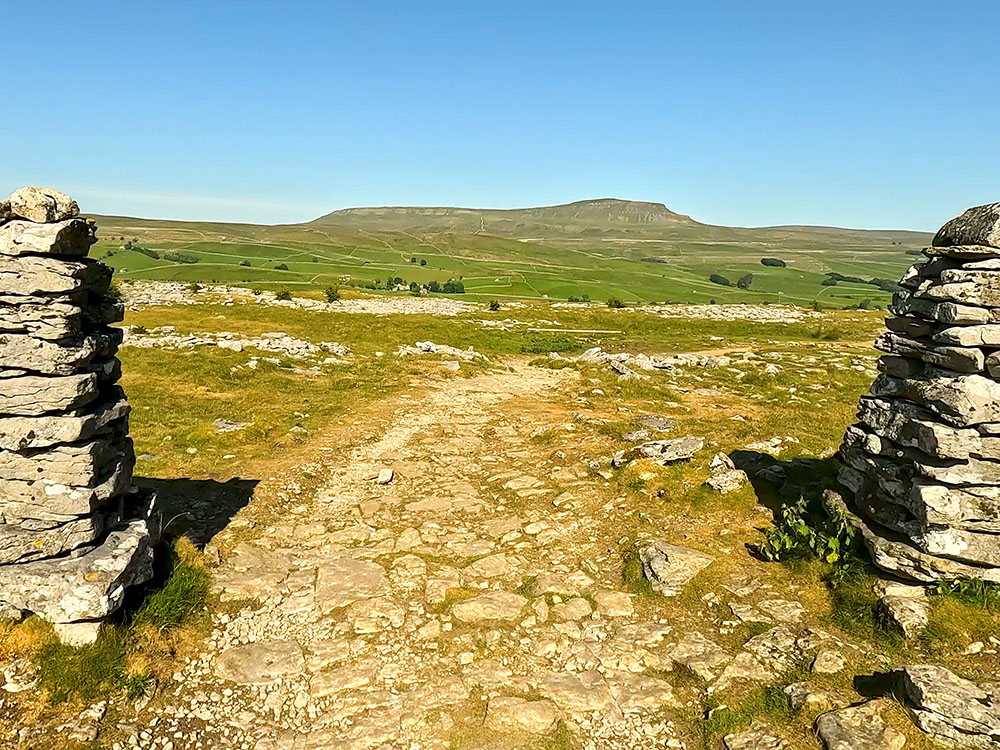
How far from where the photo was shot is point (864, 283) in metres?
166

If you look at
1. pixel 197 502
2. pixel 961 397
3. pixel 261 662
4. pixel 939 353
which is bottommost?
pixel 261 662

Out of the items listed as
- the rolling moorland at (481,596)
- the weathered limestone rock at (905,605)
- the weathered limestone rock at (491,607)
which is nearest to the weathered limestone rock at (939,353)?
the rolling moorland at (481,596)

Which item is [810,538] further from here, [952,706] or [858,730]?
[858,730]

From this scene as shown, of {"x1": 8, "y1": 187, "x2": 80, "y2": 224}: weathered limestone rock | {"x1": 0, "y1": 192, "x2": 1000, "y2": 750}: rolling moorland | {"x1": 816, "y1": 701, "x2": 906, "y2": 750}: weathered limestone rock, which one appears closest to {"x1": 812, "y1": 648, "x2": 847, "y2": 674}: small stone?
{"x1": 0, "y1": 192, "x2": 1000, "y2": 750}: rolling moorland

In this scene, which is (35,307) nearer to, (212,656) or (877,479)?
(212,656)

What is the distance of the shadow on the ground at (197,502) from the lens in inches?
472

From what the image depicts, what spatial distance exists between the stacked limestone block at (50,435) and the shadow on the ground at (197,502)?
2.51 meters

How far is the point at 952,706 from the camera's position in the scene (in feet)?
21.9

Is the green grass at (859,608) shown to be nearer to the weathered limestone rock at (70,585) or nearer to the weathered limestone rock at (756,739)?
the weathered limestone rock at (756,739)

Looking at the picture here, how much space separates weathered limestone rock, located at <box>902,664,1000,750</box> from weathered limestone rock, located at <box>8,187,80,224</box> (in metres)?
12.7

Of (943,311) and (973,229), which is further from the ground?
(973,229)

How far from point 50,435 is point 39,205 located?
3.26m

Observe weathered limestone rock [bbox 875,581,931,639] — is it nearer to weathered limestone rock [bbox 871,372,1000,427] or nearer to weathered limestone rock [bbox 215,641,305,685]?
weathered limestone rock [bbox 871,372,1000,427]

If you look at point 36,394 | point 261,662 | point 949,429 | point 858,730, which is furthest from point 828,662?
point 36,394
